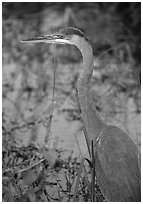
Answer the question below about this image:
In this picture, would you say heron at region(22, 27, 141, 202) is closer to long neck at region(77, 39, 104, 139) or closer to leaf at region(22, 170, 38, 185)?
long neck at region(77, 39, 104, 139)

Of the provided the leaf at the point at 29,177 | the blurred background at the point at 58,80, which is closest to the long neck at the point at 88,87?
the blurred background at the point at 58,80

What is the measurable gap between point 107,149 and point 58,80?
2.57m

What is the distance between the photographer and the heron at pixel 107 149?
2473 mm

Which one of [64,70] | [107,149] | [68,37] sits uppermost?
[64,70]

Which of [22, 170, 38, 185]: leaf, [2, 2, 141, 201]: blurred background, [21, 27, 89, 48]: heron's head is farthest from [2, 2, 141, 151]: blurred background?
[22, 170, 38, 185]: leaf

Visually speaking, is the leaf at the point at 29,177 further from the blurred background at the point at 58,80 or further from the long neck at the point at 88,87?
the long neck at the point at 88,87

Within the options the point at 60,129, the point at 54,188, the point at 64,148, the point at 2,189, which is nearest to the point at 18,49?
the point at 60,129

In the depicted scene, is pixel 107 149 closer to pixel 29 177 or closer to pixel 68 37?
pixel 29 177

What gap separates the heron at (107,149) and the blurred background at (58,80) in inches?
8.4

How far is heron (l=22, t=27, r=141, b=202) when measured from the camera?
247 cm

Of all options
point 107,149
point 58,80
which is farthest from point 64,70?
point 107,149

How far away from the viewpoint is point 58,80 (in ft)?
16.5

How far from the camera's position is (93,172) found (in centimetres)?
246

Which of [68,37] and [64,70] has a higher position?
[64,70]
